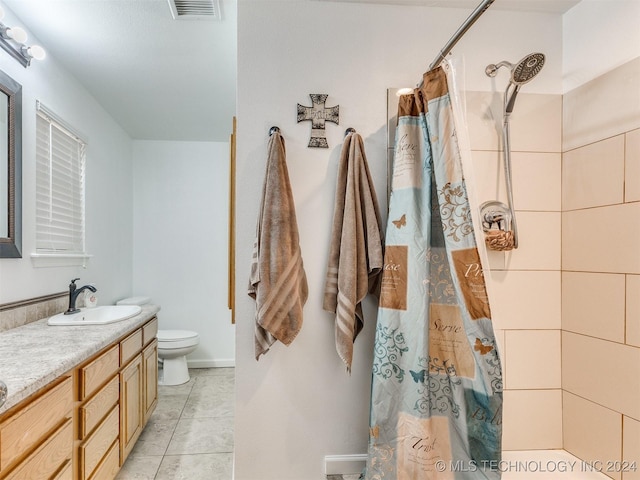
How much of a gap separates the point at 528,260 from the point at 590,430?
2.46 feet

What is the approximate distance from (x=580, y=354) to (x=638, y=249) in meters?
0.53

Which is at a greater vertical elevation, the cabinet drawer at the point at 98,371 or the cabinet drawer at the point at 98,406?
the cabinet drawer at the point at 98,371

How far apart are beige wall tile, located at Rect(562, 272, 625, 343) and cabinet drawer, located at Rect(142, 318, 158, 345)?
231 cm

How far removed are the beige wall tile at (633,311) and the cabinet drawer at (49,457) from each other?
207cm

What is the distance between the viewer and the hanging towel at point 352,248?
1419 mm

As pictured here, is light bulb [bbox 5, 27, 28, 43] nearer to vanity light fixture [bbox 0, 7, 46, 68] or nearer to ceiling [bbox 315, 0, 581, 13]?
vanity light fixture [bbox 0, 7, 46, 68]

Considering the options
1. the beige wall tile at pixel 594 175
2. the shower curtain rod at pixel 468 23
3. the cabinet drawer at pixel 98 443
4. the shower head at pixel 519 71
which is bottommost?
the cabinet drawer at pixel 98 443

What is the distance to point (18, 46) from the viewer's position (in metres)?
1.72

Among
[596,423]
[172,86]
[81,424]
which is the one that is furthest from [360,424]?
[172,86]

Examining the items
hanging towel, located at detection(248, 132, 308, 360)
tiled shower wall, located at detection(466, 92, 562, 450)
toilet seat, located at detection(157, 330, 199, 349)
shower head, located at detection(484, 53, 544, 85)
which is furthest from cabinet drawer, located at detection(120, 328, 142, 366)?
shower head, located at detection(484, 53, 544, 85)

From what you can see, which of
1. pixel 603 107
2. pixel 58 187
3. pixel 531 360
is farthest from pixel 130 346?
pixel 603 107

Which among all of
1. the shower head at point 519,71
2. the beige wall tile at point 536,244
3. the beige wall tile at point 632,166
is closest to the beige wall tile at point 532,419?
the beige wall tile at point 536,244

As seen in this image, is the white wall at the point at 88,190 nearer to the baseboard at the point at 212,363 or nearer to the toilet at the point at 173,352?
the toilet at the point at 173,352

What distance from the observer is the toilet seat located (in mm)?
2984
